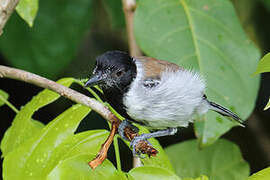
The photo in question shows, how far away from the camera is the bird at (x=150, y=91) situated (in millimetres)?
2184

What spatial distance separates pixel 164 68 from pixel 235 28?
826 mm

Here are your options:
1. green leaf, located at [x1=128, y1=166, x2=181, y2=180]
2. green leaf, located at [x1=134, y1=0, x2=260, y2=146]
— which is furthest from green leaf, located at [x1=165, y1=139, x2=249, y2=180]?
green leaf, located at [x1=128, y1=166, x2=181, y2=180]

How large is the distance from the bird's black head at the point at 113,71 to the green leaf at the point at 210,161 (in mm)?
851

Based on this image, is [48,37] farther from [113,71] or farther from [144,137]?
[144,137]

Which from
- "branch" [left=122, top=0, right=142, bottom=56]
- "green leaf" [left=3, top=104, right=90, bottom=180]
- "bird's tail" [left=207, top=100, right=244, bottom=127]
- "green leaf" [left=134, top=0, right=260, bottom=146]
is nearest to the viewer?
"green leaf" [left=3, top=104, right=90, bottom=180]

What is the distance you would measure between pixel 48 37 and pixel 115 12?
0.57 meters

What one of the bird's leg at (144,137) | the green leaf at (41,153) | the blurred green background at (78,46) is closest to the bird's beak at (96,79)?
the green leaf at (41,153)

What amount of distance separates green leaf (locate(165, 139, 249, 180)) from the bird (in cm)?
59

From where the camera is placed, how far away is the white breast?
217 centimetres

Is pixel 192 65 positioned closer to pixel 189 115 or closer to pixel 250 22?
pixel 189 115

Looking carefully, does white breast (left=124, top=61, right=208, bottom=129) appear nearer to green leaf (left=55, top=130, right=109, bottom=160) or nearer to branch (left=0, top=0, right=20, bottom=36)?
green leaf (left=55, top=130, right=109, bottom=160)

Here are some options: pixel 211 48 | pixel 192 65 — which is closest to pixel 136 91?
pixel 192 65

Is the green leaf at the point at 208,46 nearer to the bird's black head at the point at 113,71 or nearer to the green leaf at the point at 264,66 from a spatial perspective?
the bird's black head at the point at 113,71

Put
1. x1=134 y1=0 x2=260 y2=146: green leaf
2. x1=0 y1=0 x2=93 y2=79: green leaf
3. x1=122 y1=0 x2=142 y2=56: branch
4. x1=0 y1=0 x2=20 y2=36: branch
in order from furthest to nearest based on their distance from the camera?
x1=0 y1=0 x2=93 y2=79: green leaf, x1=122 y1=0 x2=142 y2=56: branch, x1=134 y1=0 x2=260 y2=146: green leaf, x1=0 y1=0 x2=20 y2=36: branch
